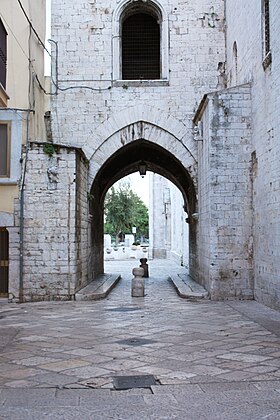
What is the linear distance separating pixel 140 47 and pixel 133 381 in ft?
46.2

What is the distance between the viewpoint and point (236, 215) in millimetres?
12109

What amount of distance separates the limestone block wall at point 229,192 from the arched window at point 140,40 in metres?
3.71

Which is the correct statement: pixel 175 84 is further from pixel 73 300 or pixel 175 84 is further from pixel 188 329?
pixel 188 329

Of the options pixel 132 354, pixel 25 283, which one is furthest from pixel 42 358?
pixel 25 283

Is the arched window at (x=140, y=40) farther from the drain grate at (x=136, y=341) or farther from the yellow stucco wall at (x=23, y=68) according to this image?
the drain grate at (x=136, y=341)

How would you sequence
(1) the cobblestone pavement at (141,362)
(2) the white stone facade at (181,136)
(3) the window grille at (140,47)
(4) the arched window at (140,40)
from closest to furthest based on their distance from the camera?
(1) the cobblestone pavement at (141,362), (2) the white stone facade at (181,136), (4) the arched window at (140,40), (3) the window grille at (140,47)

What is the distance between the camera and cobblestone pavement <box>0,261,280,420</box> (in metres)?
4.31

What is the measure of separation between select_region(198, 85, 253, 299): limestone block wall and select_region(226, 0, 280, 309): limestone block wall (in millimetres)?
311

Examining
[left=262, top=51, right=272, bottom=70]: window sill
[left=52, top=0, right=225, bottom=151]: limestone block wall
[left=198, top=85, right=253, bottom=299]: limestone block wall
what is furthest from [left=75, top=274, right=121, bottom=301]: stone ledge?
[left=262, top=51, right=272, bottom=70]: window sill

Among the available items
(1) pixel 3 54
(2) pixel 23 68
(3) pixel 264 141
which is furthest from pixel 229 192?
(2) pixel 23 68

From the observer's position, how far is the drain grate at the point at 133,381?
4.95 m

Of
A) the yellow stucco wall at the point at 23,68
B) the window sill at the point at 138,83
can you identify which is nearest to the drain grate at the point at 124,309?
the yellow stucco wall at the point at 23,68

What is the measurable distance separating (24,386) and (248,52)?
9567 mm

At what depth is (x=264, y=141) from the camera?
10.8 meters
